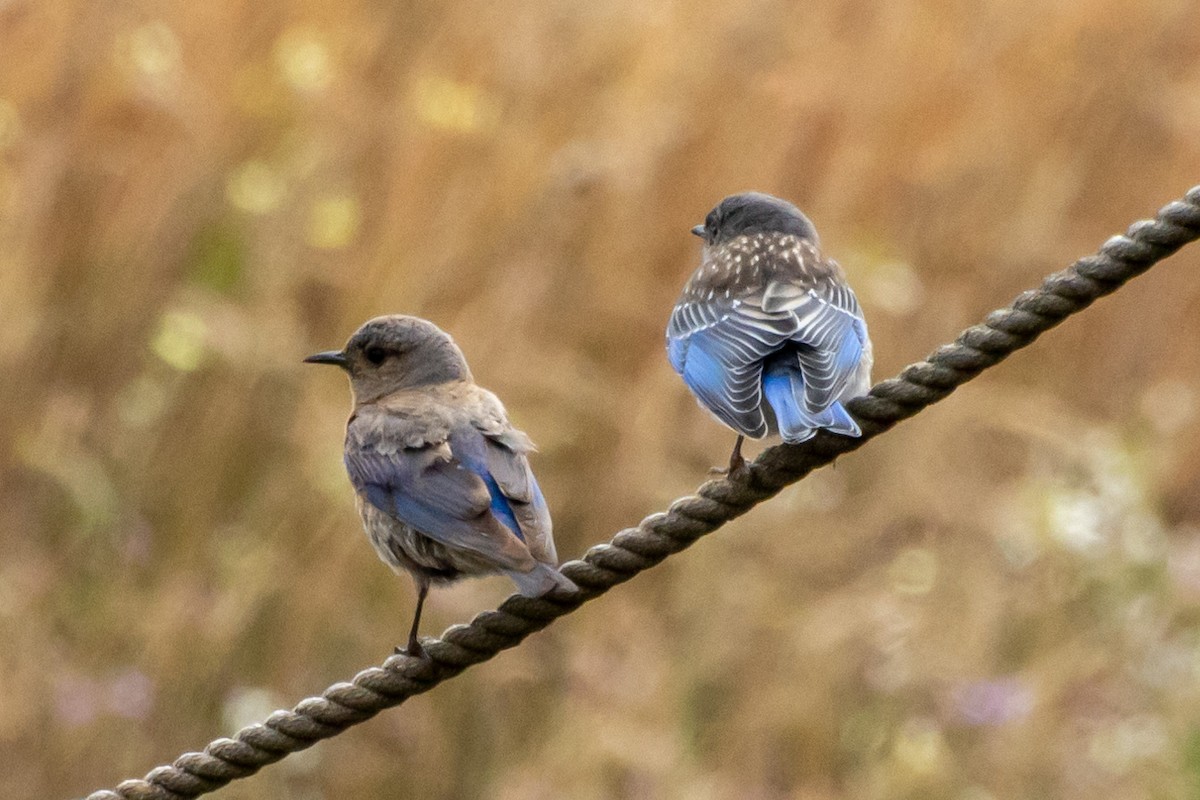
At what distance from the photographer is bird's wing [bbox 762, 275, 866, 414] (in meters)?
4.03

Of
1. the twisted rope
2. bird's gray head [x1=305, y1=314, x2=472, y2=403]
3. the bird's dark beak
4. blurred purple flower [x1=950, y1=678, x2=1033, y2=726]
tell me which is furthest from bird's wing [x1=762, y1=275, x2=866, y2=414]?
blurred purple flower [x1=950, y1=678, x2=1033, y2=726]

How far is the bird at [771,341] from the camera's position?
158 inches

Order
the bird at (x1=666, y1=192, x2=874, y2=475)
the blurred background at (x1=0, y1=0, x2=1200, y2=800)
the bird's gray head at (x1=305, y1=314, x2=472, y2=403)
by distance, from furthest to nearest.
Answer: the blurred background at (x1=0, y1=0, x2=1200, y2=800) < the bird's gray head at (x1=305, y1=314, x2=472, y2=403) < the bird at (x1=666, y1=192, x2=874, y2=475)

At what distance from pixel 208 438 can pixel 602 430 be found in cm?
122

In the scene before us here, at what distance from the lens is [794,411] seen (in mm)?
3910

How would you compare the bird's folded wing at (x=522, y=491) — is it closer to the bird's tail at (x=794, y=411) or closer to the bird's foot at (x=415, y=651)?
the bird's foot at (x=415, y=651)

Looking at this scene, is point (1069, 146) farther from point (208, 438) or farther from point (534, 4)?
point (208, 438)

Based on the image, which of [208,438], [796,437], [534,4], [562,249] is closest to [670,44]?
[534,4]

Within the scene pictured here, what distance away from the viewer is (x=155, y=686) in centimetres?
550

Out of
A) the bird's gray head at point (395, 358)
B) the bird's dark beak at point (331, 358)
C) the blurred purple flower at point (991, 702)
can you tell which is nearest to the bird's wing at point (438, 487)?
the bird's gray head at point (395, 358)

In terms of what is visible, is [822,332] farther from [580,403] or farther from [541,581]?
[580,403]

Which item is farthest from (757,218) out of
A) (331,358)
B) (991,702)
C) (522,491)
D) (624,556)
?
(624,556)

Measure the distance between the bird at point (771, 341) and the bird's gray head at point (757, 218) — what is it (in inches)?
2.5

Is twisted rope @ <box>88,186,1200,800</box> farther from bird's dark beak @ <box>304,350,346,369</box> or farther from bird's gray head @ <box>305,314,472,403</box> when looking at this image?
bird's dark beak @ <box>304,350,346,369</box>
